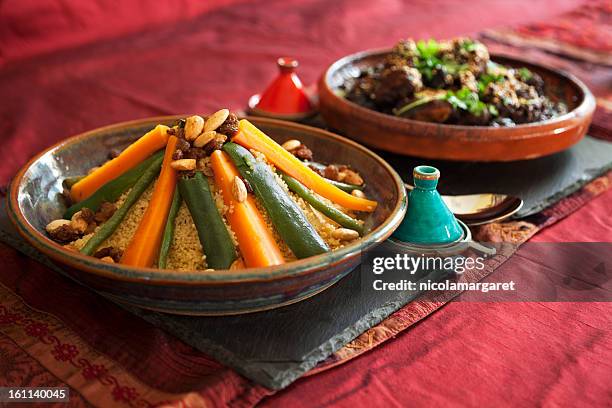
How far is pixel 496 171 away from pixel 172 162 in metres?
0.87

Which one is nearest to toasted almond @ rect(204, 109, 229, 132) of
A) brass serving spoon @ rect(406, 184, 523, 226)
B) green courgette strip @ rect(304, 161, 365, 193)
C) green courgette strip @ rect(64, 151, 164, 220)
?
green courgette strip @ rect(64, 151, 164, 220)

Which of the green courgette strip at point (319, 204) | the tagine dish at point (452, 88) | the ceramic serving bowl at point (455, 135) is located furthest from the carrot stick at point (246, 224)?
the tagine dish at point (452, 88)

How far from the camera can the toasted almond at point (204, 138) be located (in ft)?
3.48

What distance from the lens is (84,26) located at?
2.51 metres

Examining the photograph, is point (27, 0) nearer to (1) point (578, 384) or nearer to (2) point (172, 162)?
(2) point (172, 162)

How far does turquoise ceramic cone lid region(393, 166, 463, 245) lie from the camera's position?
113 cm

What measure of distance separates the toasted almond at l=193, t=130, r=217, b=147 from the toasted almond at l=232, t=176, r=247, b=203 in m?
0.09

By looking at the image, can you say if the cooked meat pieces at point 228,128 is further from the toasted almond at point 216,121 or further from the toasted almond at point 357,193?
the toasted almond at point 357,193

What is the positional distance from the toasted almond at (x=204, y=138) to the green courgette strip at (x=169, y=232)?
9 cm

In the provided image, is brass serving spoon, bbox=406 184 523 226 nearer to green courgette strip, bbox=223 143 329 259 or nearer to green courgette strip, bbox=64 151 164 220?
green courgette strip, bbox=223 143 329 259

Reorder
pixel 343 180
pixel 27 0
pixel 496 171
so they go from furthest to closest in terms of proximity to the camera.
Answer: pixel 27 0 < pixel 496 171 < pixel 343 180

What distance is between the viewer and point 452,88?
168 centimetres

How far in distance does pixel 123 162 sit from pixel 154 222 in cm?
20

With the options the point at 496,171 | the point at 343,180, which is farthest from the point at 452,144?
the point at 343,180
